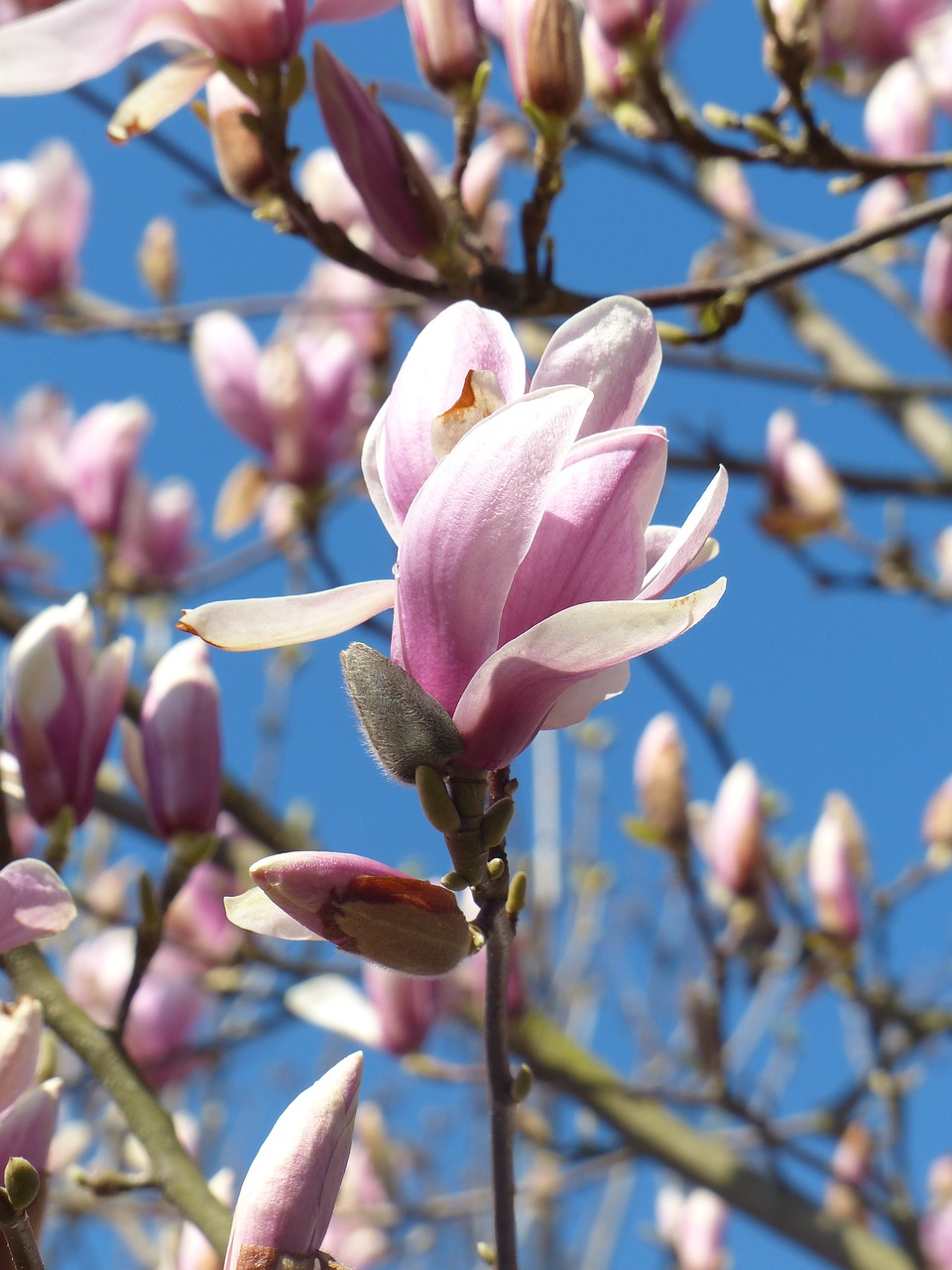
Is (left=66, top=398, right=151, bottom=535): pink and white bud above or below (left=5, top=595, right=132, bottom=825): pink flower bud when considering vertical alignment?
below

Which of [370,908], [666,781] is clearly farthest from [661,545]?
[666,781]

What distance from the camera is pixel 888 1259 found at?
4.35 ft

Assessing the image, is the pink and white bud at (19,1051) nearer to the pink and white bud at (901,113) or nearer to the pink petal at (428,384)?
the pink petal at (428,384)

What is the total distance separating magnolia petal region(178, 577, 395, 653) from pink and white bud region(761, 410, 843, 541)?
5.03 ft

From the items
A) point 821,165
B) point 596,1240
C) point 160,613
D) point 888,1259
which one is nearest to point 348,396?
point 160,613

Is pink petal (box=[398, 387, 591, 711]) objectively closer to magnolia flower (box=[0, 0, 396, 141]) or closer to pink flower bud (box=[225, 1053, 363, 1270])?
pink flower bud (box=[225, 1053, 363, 1270])

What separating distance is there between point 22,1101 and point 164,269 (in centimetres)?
174

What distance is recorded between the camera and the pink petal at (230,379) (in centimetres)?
186

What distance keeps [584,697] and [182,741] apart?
0.40 metres

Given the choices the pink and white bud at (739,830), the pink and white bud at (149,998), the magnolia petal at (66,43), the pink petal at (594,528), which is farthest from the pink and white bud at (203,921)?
the pink petal at (594,528)

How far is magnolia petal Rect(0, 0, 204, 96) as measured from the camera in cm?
67

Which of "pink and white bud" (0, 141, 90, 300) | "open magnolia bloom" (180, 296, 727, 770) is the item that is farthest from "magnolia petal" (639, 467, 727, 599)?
Result: "pink and white bud" (0, 141, 90, 300)

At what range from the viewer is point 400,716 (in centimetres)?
50

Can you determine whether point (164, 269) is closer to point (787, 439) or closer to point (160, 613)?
point (160, 613)
